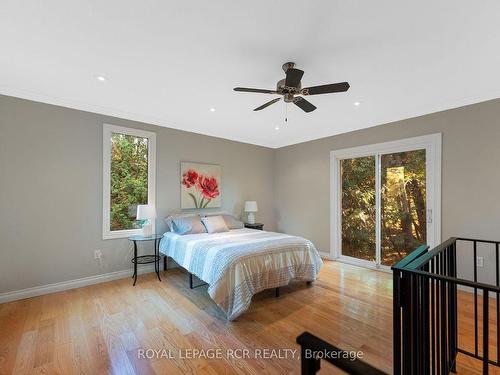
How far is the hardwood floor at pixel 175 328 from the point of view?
6.07 feet

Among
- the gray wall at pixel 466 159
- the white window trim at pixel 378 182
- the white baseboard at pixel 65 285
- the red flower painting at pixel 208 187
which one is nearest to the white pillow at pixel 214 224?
the red flower painting at pixel 208 187

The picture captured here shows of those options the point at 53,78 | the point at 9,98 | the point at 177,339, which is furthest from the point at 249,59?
the point at 9,98

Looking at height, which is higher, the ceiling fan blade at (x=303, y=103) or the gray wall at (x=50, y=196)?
the ceiling fan blade at (x=303, y=103)

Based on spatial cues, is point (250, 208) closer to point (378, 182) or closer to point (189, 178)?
point (189, 178)

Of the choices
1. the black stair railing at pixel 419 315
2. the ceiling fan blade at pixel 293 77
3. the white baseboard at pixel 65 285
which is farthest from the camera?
the white baseboard at pixel 65 285

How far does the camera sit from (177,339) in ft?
7.06

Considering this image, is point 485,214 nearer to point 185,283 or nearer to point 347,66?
point 347,66

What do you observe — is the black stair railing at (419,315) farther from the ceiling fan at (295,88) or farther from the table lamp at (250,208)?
the table lamp at (250,208)

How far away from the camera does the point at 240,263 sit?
258 centimetres

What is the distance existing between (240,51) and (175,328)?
2.67m

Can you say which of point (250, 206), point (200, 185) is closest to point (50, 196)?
point (200, 185)

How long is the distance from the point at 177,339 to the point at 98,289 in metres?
1.79

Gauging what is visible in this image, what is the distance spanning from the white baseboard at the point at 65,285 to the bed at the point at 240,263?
2.62 ft

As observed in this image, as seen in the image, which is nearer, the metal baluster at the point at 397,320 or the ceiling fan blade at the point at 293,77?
the metal baluster at the point at 397,320
